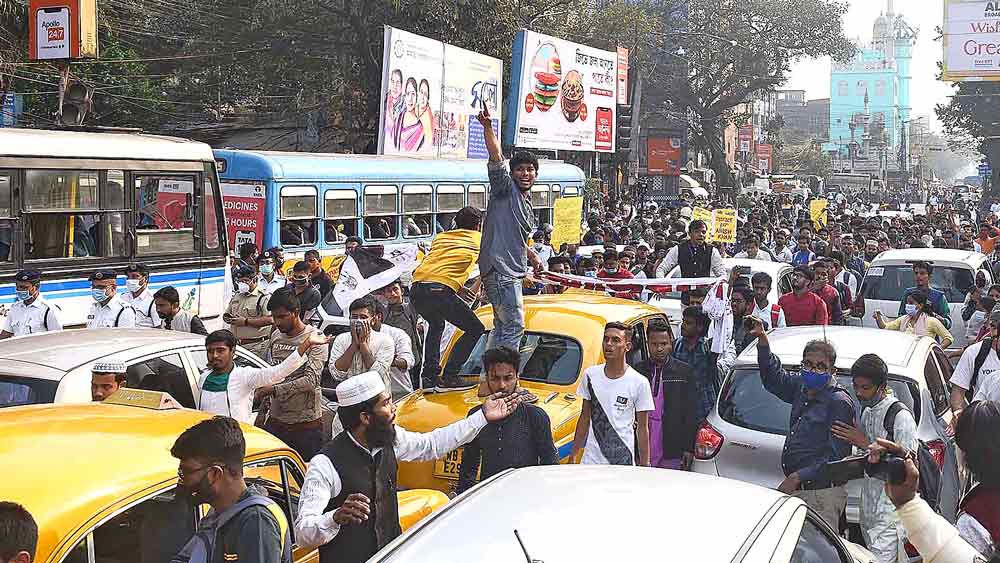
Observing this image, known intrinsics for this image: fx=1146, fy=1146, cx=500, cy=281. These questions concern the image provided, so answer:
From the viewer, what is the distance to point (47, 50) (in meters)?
20.0

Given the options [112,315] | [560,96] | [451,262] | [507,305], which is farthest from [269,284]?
[560,96]

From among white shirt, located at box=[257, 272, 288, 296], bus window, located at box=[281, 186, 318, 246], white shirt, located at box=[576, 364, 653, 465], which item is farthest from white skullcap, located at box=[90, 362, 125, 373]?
bus window, located at box=[281, 186, 318, 246]

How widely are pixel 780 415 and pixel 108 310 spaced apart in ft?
20.3

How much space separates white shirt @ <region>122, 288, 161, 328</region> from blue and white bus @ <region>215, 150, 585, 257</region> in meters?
6.60

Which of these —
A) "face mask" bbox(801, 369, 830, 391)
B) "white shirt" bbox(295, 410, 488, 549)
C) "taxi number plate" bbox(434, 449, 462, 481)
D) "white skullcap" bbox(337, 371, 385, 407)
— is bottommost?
"taxi number plate" bbox(434, 449, 462, 481)

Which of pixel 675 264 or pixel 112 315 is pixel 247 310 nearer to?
pixel 112 315

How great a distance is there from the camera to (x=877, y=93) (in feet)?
569

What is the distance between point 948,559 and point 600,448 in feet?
8.25

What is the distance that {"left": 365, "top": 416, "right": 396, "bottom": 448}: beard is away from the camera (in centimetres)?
452

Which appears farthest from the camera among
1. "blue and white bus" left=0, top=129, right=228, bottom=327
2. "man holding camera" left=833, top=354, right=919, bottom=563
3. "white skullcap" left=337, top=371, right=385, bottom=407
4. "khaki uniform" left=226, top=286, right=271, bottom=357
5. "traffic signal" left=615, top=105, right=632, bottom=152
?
"traffic signal" left=615, top=105, right=632, bottom=152

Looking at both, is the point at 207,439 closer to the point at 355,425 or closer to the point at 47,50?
the point at 355,425

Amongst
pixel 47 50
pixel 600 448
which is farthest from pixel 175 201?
pixel 600 448

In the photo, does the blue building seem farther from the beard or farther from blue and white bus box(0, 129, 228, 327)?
the beard

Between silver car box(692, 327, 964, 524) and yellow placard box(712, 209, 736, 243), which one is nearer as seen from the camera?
silver car box(692, 327, 964, 524)
